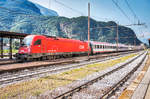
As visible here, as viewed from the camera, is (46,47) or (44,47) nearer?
(44,47)

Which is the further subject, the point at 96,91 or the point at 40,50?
the point at 40,50

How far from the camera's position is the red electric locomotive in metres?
18.4

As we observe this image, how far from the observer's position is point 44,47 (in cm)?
2061

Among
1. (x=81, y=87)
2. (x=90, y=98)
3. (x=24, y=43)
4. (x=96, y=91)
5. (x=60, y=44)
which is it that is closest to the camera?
(x=90, y=98)

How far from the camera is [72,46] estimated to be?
2817cm

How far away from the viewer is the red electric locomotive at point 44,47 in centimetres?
1844

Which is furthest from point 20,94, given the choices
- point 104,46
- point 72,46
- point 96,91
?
point 104,46

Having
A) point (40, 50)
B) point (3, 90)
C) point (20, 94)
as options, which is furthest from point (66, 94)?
point (40, 50)

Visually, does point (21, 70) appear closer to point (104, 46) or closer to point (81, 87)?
point (81, 87)

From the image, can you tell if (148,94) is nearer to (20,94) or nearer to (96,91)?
(96,91)

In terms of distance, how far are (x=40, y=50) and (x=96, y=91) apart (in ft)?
46.3

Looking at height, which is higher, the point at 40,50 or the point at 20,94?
the point at 40,50

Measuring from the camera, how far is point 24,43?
1916cm

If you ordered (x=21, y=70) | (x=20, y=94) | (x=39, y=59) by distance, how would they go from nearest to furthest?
(x=20, y=94) < (x=21, y=70) < (x=39, y=59)
